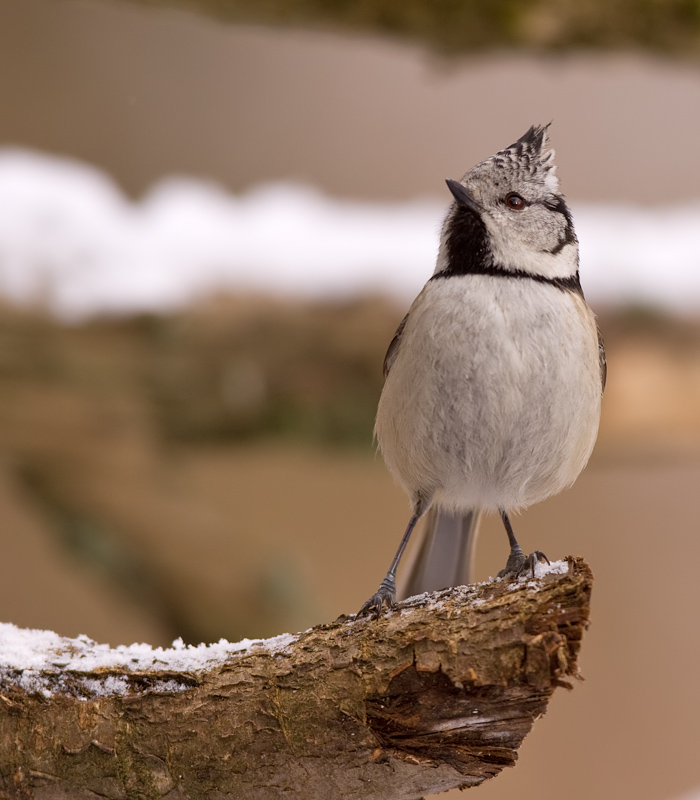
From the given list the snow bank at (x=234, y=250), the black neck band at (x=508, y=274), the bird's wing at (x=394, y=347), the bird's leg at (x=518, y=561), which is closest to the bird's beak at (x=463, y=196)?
the black neck band at (x=508, y=274)

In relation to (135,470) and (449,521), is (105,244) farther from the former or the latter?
(449,521)

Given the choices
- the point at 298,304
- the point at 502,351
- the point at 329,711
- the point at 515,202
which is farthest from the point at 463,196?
the point at 298,304

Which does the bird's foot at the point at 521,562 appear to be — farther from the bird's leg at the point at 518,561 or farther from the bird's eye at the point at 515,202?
the bird's eye at the point at 515,202

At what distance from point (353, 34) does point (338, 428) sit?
4.18 ft

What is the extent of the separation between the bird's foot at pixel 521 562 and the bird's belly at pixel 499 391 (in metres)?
0.16

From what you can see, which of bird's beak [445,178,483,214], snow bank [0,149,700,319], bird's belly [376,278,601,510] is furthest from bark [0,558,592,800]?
snow bank [0,149,700,319]

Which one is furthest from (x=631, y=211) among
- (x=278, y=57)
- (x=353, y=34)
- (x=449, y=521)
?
(x=278, y=57)

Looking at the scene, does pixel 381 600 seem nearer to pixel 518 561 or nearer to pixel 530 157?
pixel 518 561

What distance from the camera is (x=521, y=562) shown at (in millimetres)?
1564

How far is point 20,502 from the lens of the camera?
13.1 ft

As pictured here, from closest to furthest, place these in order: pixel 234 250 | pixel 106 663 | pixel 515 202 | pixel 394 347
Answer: pixel 106 663
pixel 515 202
pixel 394 347
pixel 234 250

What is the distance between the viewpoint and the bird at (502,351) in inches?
62.4

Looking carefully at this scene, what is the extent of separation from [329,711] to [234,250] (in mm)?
1903

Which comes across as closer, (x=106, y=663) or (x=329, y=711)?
(x=329, y=711)
